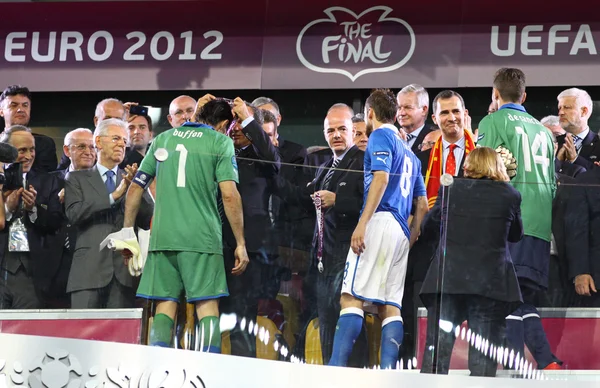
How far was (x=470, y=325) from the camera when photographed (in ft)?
23.1

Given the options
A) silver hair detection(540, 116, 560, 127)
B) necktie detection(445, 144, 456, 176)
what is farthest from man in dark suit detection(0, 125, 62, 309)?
silver hair detection(540, 116, 560, 127)

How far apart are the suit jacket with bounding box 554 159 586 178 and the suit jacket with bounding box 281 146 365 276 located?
5.28 ft

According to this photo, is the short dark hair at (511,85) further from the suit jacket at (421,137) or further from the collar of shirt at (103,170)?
the collar of shirt at (103,170)

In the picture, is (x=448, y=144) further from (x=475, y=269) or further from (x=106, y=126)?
(x=106, y=126)

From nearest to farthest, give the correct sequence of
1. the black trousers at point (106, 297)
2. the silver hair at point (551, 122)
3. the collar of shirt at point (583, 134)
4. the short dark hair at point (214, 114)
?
the black trousers at point (106, 297)
the short dark hair at point (214, 114)
the collar of shirt at point (583, 134)
the silver hair at point (551, 122)

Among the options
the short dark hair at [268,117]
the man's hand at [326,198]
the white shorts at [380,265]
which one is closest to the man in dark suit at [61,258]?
the man's hand at [326,198]

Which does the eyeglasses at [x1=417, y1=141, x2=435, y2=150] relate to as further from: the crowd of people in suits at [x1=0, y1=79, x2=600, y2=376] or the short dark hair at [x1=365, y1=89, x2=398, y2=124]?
the crowd of people in suits at [x1=0, y1=79, x2=600, y2=376]

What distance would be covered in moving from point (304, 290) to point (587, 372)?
160 centimetres

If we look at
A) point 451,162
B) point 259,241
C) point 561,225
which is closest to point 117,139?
point 259,241

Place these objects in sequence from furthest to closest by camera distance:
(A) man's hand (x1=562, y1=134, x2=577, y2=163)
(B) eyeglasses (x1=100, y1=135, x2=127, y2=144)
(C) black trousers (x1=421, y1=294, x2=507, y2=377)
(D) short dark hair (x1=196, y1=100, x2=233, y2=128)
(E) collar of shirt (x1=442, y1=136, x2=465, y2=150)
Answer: (A) man's hand (x1=562, y1=134, x2=577, y2=163) < (E) collar of shirt (x1=442, y1=136, x2=465, y2=150) < (B) eyeglasses (x1=100, y1=135, x2=127, y2=144) < (D) short dark hair (x1=196, y1=100, x2=233, y2=128) < (C) black trousers (x1=421, y1=294, x2=507, y2=377)

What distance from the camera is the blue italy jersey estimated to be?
7.18 metres

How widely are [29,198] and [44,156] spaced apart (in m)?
1.11

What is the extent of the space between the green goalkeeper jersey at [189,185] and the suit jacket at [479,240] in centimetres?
119

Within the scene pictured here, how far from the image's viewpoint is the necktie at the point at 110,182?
7.30 m
